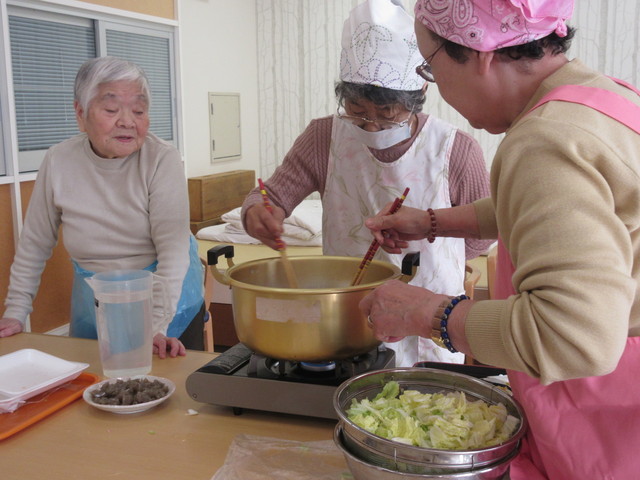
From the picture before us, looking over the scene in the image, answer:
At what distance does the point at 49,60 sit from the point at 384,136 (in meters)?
1.97

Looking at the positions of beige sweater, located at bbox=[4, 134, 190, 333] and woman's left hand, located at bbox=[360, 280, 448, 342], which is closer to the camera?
woman's left hand, located at bbox=[360, 280, 448, 342]

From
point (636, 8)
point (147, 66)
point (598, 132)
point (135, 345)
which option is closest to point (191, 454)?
point (135, 345)

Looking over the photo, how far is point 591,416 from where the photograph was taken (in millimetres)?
888

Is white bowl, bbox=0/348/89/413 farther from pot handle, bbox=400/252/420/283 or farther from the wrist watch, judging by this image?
the wrist watch

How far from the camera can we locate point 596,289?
28.3 inches

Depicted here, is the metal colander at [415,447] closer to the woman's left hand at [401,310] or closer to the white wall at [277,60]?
the woman's left hand at [401,310]

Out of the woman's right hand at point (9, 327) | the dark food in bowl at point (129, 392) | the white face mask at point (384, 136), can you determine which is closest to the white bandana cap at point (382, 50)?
the white face mask at point (384, 136)

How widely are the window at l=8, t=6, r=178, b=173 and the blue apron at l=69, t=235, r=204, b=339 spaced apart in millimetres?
1126

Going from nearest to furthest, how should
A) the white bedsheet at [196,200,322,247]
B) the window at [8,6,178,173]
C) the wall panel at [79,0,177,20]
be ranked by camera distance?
the window at [8,6,178,173] < the wall panel at [79,0,177,20] < the white bedsheet at [196,200,322,247]

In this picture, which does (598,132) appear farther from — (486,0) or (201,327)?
(201,327)

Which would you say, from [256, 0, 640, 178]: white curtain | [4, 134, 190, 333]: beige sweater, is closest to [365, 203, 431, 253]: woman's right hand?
[4, 134, 190, 333]: beige sweater

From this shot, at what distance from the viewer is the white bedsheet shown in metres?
3.82

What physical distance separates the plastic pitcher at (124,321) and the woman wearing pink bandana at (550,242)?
Result: 0.61m

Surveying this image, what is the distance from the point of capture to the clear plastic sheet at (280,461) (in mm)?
1053
